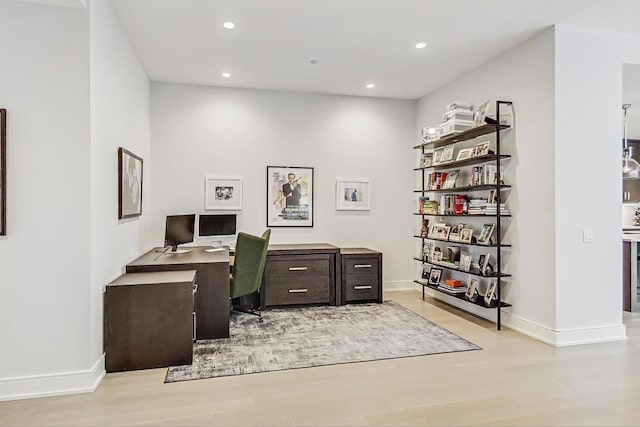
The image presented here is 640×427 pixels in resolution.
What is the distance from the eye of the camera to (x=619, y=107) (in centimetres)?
383

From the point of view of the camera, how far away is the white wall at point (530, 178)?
369 centimetres

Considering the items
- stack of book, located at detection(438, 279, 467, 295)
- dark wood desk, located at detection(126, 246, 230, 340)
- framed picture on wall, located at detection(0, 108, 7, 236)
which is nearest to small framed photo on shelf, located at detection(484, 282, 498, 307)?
stack of book, located at detection(438, 279, 467, 295)

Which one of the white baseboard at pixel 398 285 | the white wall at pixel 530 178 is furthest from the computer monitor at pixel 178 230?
the white wall at pixel 530 178

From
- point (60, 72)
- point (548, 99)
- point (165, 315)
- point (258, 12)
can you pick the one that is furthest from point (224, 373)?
point (548, 99)

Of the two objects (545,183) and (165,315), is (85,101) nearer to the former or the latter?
(165,315)

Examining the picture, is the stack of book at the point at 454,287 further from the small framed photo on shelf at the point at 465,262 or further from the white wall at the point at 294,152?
the white wall at the point at 294,152

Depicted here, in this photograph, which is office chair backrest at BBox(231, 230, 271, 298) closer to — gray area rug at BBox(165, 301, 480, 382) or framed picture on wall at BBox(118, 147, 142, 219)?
gray area rug at BBox(165, 301, 480, 382)

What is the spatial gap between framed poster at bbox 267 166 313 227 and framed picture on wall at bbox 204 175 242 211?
0.42 meters

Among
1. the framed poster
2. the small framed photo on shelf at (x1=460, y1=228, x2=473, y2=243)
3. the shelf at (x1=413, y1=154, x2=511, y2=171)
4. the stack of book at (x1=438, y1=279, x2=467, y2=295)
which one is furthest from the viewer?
the framed poster

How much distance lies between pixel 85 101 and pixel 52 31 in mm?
489

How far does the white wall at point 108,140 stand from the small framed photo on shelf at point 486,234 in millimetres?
3524

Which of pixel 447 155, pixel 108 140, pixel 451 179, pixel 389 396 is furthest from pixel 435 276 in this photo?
pixel 108 140

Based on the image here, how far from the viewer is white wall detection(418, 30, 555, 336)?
3691mm

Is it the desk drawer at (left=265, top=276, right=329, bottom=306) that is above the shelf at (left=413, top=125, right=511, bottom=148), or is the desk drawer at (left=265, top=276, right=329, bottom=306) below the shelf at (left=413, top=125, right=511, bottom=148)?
below
